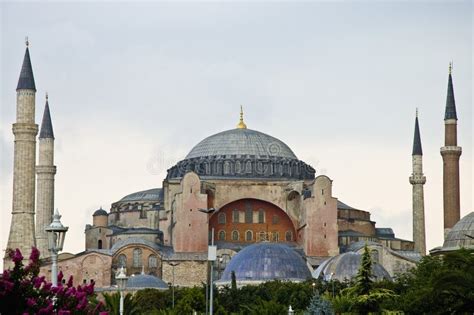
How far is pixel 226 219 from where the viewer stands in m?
73.8

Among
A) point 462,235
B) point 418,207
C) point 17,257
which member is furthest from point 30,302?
point 418,207

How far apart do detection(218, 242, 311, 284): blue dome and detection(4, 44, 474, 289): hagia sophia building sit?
0.20 ft

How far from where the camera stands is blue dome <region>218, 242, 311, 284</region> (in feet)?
208

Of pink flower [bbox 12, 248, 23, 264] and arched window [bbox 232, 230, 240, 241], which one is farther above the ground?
arched window [bbox 232, 230, 240, 241]

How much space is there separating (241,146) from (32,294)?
57735mm

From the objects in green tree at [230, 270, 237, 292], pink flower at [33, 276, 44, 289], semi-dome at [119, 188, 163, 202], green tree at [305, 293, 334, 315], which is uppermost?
semi-dome at [119, 188, 163, 202]

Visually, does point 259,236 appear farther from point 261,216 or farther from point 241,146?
point 241,146

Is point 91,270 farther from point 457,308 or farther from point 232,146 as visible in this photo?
point 457,308

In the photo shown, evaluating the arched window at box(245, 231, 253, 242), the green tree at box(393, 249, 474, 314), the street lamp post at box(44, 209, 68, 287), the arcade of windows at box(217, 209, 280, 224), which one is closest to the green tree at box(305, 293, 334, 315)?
the green tree at box(393, 249, 474, 314)

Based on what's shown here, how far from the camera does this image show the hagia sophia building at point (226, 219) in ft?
212

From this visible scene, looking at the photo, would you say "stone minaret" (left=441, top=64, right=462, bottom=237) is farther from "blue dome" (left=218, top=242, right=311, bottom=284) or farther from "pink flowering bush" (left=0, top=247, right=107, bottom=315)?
"pink flowering bush" (left=0, top=247, right=107, bottom=315)

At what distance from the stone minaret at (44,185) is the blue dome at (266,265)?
1155 centimetres

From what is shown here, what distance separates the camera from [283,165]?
7600 centimetres

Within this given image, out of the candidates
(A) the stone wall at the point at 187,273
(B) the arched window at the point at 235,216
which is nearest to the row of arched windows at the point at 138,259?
(A) the stone wall at the point at 187,273
